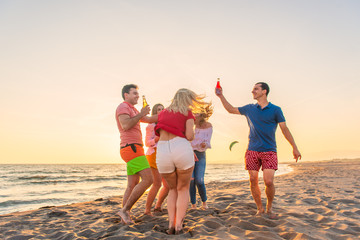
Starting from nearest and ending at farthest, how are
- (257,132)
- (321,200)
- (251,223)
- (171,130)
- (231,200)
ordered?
(171,130) → (251,223) → (257,132) → (321,200) → (231,200)

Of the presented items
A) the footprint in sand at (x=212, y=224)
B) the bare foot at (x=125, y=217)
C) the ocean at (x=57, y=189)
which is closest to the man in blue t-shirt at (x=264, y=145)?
the footprint in sand at (x=212, y=224)

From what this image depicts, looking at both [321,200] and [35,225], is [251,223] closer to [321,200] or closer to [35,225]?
[321,200]

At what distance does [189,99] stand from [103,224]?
2.47 meters

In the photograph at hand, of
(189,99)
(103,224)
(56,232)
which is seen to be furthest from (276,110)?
(56,232)

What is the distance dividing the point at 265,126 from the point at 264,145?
1.03ft

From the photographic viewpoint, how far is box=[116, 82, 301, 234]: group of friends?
3242mm

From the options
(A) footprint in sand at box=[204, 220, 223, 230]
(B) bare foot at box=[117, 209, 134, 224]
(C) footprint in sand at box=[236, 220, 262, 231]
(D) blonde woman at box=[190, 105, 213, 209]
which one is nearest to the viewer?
(C) footprint in sand at box=[236, 220, 262, 231]

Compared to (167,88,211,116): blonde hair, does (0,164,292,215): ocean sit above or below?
below

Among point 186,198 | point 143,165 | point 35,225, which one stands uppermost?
point 143,165

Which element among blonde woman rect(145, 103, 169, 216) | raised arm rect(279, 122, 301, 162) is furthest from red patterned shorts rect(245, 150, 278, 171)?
blonde woman rect(145, 103, 169, 216)

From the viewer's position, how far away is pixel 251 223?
3652 millimetres

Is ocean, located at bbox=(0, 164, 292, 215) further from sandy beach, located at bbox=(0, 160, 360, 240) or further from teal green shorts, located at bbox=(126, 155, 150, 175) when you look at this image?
teal green shorts, located at bbox=(126, 155, 150, 175)

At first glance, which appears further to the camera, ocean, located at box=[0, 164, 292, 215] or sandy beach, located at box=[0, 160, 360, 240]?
ocean, located at box=[0, 164, 292, 215]

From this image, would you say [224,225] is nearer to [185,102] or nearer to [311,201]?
[185,102]
